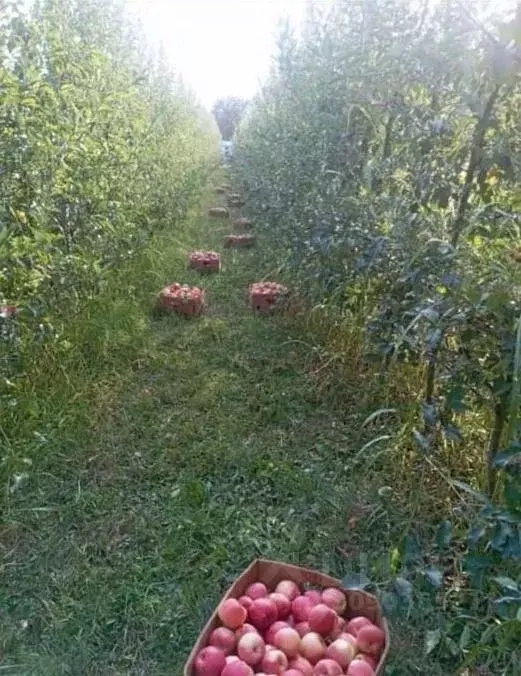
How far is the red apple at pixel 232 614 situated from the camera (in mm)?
1444

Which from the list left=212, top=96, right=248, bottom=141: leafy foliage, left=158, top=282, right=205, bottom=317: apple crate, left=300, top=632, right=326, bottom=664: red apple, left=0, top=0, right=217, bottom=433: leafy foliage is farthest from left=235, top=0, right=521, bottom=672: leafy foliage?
left=212, top=96, right=248, bottom=141: leafy foliage

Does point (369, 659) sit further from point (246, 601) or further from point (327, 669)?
point (246, 601)

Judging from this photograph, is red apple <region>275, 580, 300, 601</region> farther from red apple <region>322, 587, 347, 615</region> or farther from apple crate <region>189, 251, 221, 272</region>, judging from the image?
apple crate <region>189, 251, 221, 272</region>

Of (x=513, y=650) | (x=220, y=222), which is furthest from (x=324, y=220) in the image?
(x=220, y=222)

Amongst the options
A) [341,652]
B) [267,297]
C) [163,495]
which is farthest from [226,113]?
[341,652]

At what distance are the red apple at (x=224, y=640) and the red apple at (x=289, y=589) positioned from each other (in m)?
0.19

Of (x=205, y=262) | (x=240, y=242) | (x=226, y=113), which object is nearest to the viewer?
(x=205, y=262)

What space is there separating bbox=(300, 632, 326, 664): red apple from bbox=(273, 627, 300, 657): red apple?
0.01 meters

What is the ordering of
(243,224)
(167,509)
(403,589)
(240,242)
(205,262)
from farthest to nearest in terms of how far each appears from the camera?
Answer: (243,224), (240,242), (205,262), (167,509), (403,589)

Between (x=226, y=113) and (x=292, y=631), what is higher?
(x=226, y=113)

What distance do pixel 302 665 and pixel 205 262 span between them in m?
4.06

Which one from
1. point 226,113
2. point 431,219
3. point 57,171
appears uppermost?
point 226,113

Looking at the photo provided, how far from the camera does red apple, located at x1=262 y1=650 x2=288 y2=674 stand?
1.34 m

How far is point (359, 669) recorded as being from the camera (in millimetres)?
1292
